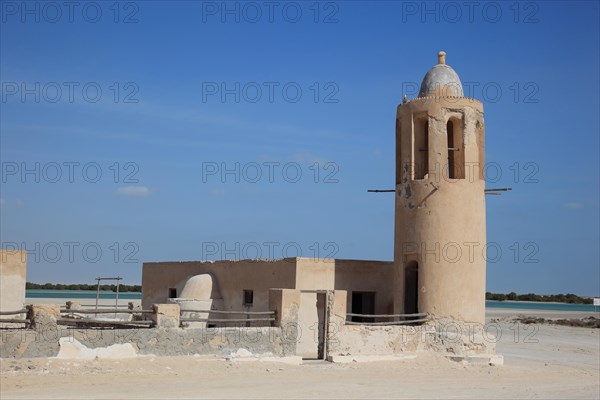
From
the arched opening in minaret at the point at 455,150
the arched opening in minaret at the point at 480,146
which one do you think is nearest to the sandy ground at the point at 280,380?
the arched opening in minaret at the point at 455,150

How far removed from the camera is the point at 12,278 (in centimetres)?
2125

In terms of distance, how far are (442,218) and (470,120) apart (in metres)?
2.75

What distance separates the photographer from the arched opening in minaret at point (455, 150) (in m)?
19.8

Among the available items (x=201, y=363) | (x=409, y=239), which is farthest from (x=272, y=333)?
(x=409, y=239)

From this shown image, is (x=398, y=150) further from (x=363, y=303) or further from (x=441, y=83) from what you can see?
(x=363, y=303)

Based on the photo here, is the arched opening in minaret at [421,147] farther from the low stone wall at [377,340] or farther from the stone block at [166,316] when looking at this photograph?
the stone block at [166,316]

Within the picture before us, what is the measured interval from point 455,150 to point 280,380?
8.65 meters

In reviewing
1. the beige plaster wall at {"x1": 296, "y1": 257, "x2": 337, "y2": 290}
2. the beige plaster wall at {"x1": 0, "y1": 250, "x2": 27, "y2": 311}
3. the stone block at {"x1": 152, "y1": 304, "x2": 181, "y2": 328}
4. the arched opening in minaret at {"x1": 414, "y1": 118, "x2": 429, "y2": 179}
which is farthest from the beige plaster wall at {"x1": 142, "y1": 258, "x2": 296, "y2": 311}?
the stone block at {"x1": 152, "y1": 304, "x2": 181, "y2": 328}

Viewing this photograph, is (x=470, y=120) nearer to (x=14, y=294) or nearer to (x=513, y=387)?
(x=513, y=387)

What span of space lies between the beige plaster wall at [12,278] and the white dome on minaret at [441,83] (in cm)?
1233

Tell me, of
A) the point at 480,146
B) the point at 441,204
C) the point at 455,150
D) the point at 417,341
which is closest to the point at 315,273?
the point at 417,341

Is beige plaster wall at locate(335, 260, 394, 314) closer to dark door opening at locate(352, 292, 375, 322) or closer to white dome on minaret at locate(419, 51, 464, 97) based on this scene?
dark door opening at locate(352, 292, 375, 322)

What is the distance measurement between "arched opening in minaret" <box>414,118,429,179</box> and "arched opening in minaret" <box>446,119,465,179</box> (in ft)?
2.02

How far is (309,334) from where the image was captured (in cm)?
1920
